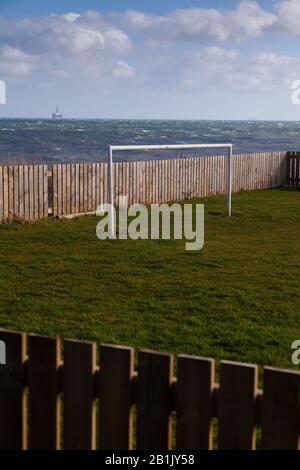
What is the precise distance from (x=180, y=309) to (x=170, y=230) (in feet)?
20.2

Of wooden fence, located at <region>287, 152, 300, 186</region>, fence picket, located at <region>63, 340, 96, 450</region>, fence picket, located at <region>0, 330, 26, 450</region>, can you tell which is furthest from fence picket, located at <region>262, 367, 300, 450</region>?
wooden fence, located at <region>287, 152, 300, 186</region>

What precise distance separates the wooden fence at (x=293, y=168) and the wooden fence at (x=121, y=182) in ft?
2.30

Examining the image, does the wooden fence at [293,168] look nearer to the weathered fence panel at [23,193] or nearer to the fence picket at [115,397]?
the weathered fence panel at [23,193]

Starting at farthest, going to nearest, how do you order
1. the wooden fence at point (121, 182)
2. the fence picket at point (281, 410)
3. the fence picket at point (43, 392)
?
the wooden fence at point (121, 182), the fence picket at point (43, 392), the fence picket at point (281, 410)

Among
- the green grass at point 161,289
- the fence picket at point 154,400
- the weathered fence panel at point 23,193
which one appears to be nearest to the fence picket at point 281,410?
the fence picket at point 154,400

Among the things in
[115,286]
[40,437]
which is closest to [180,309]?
[115,286]

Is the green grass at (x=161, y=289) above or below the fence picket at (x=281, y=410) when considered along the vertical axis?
below

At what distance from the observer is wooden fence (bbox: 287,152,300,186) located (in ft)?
80.5

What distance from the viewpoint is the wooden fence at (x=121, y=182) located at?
15127mm

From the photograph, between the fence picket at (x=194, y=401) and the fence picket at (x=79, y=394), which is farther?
the fence picket at (x=79, y=394)

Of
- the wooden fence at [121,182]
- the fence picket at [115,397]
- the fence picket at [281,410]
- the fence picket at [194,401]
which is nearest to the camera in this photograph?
the fence picket at [281,410]

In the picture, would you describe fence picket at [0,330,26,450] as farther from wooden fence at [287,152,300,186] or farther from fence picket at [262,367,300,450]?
wooden fence at [287,152,300,186]

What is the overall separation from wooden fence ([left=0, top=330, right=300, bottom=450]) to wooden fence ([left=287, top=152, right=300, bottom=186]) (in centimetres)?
2216

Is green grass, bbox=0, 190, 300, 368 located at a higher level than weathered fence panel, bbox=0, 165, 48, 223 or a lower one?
lower
